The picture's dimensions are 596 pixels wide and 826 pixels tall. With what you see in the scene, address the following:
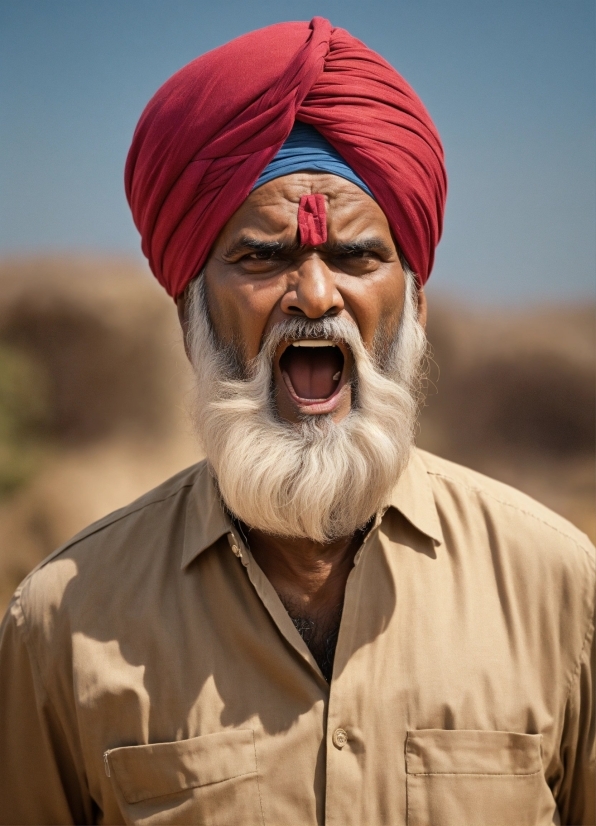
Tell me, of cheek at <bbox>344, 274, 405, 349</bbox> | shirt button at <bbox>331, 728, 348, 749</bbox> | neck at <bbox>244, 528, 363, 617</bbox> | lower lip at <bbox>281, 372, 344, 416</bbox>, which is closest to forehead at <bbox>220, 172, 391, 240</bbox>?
cheek at <bbox>344, 274, 405, 349</bbox>

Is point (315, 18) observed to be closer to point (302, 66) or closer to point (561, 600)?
point (302, 66)

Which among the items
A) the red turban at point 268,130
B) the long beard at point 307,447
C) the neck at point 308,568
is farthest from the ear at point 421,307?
the neck at point 308,568

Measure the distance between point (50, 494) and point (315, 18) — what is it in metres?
6.58

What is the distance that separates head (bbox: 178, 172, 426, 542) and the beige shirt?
142 mm

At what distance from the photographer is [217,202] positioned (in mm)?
1968

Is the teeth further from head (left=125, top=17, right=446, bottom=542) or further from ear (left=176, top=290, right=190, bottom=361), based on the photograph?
ear (left=176, top=290, right=190, bottom=361)

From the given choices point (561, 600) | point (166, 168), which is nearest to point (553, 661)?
point (561, 600)

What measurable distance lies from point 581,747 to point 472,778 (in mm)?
352

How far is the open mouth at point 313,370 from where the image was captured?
2.03 m

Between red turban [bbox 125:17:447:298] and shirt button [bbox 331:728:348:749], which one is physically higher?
red turban [bbox 125:17:447:298]

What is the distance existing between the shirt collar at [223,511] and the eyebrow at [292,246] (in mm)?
587

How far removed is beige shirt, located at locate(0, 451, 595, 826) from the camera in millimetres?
1767

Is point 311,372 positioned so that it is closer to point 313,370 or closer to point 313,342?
point 313,370

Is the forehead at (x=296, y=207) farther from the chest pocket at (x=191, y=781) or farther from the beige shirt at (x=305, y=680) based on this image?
the chest pocket at (x=191, y=781)
